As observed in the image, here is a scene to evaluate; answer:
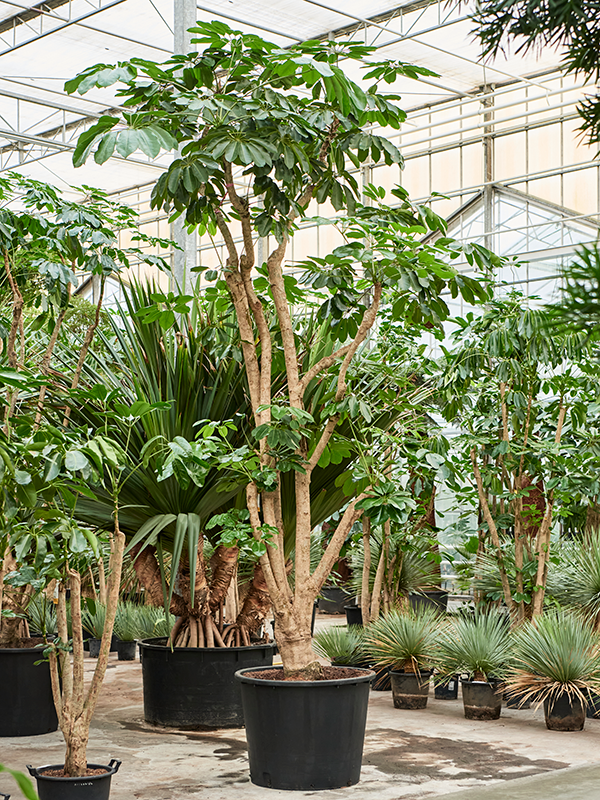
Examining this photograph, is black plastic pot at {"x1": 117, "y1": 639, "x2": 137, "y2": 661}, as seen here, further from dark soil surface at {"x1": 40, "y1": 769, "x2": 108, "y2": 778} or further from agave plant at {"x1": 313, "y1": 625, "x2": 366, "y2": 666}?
dark soil surface at {"x1": 40, "y1": 769, "x2": 108, "y2": 778}

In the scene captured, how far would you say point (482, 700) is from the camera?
16.8 feet

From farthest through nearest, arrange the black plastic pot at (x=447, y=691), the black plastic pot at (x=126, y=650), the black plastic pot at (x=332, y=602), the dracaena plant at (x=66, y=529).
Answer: the black plastic pot at (x=332, y=602), the black plastic pot at (x=126, y=650), the black plastic pot at (x=447, y=691), the dracaena plant at (x=66, y=529)

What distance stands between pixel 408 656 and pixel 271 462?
228 cm

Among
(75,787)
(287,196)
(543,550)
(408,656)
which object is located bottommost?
(75,787)

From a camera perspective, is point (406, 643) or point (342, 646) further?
point (342, 646)

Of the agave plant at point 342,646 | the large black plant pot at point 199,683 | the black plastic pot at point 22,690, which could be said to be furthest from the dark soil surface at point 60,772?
the agave plant at point 342,646

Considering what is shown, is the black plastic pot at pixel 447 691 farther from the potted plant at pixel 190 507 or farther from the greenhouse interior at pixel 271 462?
the potted plant at pixel 190 507

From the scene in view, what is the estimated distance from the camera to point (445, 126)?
12.8 metres

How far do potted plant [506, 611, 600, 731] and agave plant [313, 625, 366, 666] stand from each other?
1238mm

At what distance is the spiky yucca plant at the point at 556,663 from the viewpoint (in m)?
4.78

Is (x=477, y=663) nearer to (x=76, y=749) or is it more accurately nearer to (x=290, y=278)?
(x=290, y=278)

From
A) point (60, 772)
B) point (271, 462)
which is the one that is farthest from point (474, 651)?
point (60, 772)

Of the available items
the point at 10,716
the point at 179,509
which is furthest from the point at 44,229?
the point at 10,716

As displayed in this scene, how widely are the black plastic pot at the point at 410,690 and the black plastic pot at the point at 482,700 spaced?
1.21 feet
